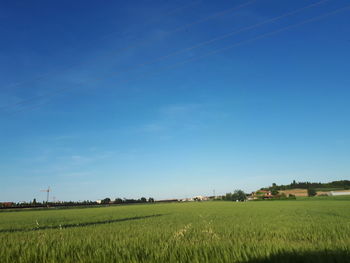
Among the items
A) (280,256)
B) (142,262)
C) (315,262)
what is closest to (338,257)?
(315,262)

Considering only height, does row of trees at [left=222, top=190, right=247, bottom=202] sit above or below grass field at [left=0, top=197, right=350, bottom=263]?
below

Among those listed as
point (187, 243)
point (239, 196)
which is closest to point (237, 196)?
point (239, 196)

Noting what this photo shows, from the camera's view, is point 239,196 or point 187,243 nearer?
point 187,243

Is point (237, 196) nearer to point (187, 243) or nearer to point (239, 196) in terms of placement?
point (239, 196)

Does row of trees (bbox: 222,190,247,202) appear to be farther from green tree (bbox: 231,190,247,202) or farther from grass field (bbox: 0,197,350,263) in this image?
grass field (bbox: 0,197,350,263)

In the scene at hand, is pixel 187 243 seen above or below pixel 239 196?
above

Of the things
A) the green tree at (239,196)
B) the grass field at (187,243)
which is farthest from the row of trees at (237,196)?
the grass field at (187,243)

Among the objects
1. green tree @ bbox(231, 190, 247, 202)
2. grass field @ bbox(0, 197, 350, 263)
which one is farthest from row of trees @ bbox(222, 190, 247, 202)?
grass field @ bbox(0, 197, 350, 263)

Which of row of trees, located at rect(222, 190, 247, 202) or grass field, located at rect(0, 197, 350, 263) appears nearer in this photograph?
grass field, located at rect(0, 197, 350, 263)

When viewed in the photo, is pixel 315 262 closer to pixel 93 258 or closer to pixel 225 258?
pixel 225 258

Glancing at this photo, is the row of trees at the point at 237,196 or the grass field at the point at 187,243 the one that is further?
the row of trees at the point at 237,196

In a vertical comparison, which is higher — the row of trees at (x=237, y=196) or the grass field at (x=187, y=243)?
the grass field at (x=187, y=243)

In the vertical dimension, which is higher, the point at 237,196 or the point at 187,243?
the point at 187,243

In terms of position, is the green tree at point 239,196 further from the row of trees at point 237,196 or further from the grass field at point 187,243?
the grass field at point 187,243
